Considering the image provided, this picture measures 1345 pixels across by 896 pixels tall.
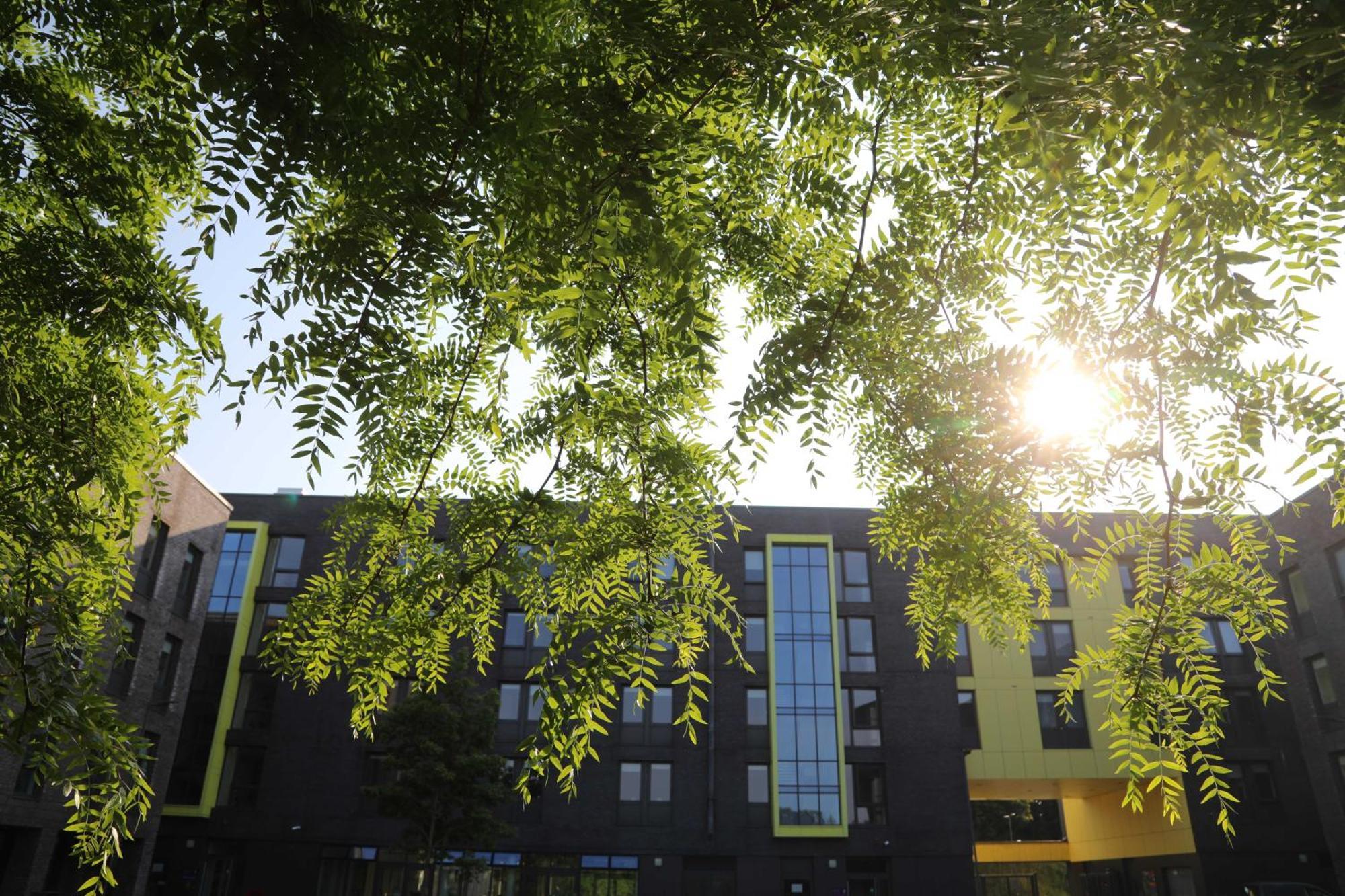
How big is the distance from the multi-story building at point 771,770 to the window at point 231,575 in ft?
0.30

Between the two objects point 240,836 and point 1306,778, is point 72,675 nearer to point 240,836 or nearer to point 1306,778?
point 240,836

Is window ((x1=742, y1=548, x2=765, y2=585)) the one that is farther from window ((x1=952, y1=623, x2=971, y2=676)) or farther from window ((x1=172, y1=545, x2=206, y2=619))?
window ((x1=172, y1=545, x2=206, y2=619))

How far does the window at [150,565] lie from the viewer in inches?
990

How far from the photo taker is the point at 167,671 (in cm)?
2709

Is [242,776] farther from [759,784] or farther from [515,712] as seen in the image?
[759,784]

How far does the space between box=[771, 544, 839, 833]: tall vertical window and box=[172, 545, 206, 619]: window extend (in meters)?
20.6

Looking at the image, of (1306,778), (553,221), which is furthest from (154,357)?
(1306,778)

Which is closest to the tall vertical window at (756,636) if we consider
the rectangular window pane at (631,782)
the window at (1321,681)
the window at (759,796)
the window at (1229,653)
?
the window at (759,796)

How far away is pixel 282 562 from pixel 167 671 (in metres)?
10.7

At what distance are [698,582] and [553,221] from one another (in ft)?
7.06

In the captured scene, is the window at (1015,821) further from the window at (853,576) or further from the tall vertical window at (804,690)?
the window at (853,576)

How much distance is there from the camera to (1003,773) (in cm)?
3522

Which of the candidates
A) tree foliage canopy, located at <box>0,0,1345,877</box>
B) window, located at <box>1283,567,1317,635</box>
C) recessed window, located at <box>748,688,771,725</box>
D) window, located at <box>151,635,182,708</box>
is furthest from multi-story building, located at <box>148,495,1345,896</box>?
tree foliage canopy, located at <box>0,0,1345,877</box>

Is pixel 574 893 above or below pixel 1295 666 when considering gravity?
below
